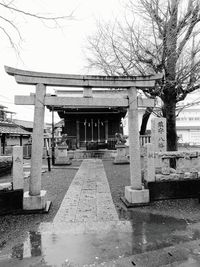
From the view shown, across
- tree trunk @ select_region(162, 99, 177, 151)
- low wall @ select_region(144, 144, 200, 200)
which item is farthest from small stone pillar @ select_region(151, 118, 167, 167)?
low wall @ select_region(144, 144, 200, 200)

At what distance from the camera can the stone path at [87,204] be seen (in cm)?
565

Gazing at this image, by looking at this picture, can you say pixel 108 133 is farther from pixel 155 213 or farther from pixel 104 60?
pixel 155 213

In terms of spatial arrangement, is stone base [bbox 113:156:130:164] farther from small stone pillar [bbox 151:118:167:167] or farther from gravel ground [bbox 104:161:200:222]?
gravel ground [bbox 104:161:200:222]

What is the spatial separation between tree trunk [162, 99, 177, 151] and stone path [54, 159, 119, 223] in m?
3.64

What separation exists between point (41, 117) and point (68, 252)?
378 cm

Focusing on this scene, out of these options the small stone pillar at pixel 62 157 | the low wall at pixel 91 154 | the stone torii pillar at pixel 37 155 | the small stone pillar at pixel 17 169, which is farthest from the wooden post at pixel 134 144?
the low wall at pixel 91 154

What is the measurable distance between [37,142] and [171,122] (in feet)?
21.2

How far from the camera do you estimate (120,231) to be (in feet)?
15.8

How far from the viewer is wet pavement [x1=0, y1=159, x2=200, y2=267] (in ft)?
12.1

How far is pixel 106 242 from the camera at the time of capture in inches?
169

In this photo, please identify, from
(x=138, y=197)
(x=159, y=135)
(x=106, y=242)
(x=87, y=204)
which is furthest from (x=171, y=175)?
(x=106, y=242)

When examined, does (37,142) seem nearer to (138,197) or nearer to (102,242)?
(102,242)

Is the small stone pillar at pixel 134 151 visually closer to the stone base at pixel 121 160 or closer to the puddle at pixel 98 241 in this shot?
the puddle at pixel 98 241

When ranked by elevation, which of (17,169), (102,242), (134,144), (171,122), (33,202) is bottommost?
(102,242)
